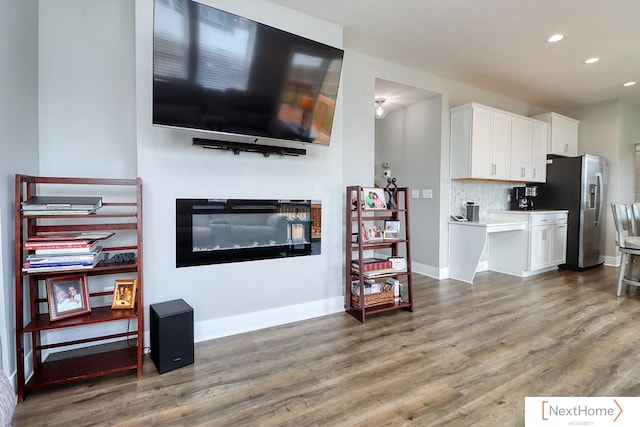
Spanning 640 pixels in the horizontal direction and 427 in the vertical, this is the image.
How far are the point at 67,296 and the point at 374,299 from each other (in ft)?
7.55

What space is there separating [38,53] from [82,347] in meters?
2.01

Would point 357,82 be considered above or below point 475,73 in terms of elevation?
below

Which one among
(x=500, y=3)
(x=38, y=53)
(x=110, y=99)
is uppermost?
(x=500, y=3)

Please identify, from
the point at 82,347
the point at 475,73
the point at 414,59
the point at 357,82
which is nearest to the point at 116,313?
the point at 82,347

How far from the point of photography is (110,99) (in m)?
2.24

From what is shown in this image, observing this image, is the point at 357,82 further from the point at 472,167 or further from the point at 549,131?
the point at 549,131

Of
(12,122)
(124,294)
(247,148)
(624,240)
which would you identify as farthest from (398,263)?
(12,122)

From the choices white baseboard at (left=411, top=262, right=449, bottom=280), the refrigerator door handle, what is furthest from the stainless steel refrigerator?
white baseboard at (left=411, top=262, right=449, bottom=280)

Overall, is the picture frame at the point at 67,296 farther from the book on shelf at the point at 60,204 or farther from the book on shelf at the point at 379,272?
the book on shelf at the point at 379,272

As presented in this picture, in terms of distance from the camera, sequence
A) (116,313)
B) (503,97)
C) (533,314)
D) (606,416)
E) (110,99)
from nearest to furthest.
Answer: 1. (606,416)
2. (116,313)
3. (110,99)
4. (533,314)
5. (503,97)

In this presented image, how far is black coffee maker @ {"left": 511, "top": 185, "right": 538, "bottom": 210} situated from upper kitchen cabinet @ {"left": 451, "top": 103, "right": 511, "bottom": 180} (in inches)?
35.8

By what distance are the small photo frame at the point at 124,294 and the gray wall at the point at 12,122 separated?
473mm

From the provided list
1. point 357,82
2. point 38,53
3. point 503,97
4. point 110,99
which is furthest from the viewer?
point 503,97

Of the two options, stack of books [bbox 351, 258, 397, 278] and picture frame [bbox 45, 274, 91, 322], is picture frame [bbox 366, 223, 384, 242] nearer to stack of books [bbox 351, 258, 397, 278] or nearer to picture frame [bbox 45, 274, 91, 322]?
stack of books [bbox 351, 258, 397, 278]
